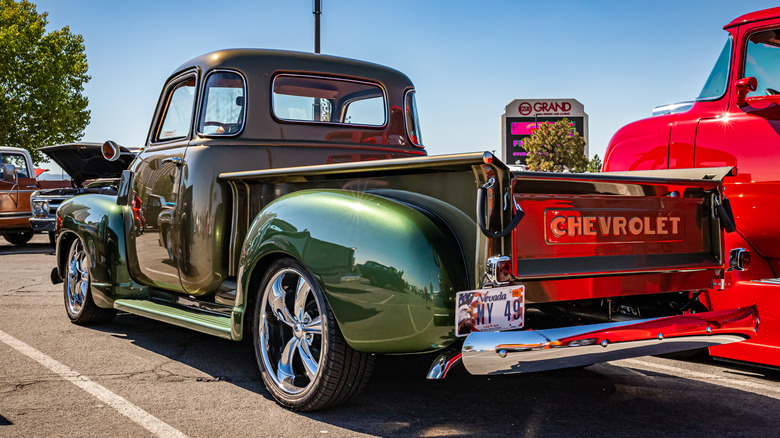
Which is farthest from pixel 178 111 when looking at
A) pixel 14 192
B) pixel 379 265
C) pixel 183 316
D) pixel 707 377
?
pixel 14 192

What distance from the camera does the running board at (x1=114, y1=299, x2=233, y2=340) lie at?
418 cm

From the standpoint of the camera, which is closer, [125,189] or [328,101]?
[328,101]

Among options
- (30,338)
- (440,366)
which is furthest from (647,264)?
(30,338)

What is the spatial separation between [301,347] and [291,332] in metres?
0.16

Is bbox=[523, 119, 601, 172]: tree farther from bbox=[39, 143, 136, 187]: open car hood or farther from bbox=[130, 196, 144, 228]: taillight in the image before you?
bbox=[130, 196, 144, 228]: taillight

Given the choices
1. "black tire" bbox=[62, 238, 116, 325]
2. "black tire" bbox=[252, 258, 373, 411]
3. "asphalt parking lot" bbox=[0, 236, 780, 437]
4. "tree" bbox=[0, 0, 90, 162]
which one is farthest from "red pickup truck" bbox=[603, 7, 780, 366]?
"tree" bbox=[0, 0, 90, 162]

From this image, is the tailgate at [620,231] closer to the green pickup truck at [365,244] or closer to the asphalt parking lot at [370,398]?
the green pickup truck at [365,244]

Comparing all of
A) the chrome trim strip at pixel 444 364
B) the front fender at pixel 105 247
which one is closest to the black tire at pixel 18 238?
the front fender at pixel 105 247

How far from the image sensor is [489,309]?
3021 mm

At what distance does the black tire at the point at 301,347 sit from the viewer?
11.4 ft

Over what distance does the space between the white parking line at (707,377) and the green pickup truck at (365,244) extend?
74 cm

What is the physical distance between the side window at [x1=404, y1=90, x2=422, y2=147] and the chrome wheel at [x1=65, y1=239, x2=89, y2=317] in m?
2.84

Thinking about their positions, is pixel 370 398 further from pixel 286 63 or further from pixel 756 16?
pixel 756 16

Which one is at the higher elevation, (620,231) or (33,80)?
(33,80)
